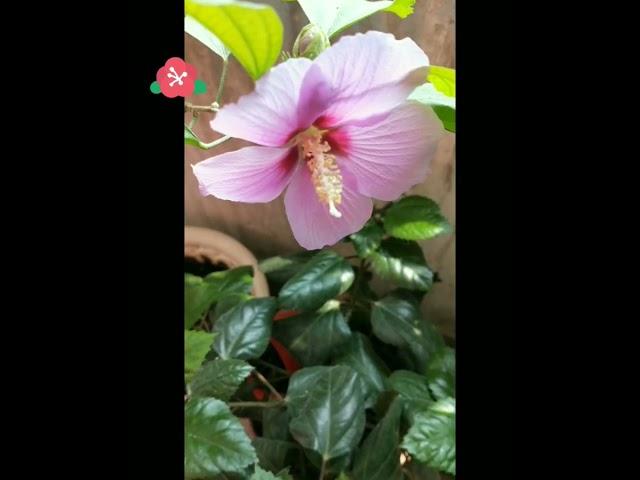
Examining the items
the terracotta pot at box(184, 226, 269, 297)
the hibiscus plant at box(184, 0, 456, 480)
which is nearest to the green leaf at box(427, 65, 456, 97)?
A: the hibiscus plant at box(184, 0, 456, 480)

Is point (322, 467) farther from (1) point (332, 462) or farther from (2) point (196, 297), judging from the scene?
(2) point (196, 297)

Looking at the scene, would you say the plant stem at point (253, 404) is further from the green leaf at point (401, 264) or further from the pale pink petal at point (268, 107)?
the pale pink petal at point (268, 107)

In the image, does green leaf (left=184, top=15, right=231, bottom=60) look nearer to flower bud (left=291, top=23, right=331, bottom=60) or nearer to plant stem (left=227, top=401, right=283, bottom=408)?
flower bud (left=291, top=23, right=331, bottom=60)

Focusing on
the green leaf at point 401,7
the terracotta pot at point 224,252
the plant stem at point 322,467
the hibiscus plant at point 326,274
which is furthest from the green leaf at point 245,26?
the plant stem at point 322,467

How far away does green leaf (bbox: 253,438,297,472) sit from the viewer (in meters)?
0.52

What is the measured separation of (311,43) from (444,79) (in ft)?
0.20

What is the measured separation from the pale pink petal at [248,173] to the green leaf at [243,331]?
346mm

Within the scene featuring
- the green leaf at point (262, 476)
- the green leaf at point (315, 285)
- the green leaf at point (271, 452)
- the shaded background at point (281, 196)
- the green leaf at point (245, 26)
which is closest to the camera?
the green leaf at point (245, 26)

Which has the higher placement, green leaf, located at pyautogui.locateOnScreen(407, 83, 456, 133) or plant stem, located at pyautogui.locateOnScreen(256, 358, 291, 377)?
green leaf, located at pyautogui.locateOnScreen(407, 83, 456, 133)

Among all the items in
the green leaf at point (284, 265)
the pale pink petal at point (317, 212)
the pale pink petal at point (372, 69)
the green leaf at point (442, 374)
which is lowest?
the green leaf at point (442, 374)

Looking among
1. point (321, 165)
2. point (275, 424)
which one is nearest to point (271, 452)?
point (275, 424)

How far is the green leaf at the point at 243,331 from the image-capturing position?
59 centimetres
